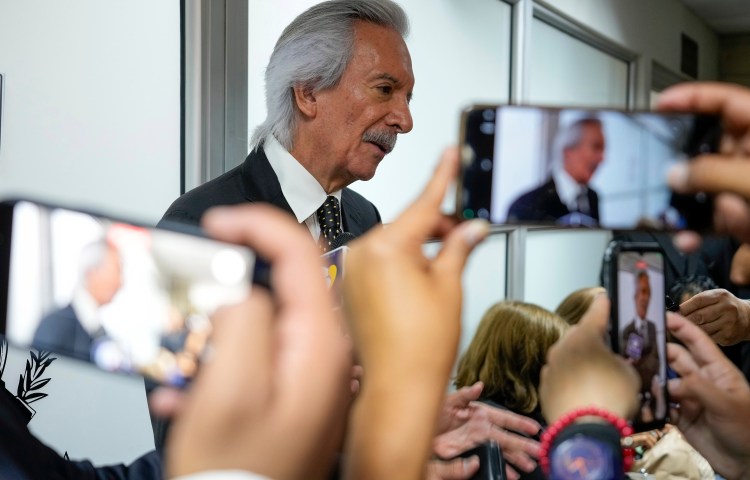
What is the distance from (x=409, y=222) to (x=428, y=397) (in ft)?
0.33

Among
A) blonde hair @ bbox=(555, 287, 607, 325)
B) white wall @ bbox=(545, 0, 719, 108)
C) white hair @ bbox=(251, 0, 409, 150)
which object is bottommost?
blonde hair @ bbox=(555, 287, 607, 325)

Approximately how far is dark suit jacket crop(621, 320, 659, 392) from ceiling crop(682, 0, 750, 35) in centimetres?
515

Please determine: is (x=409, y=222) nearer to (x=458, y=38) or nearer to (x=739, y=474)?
(x=739, y=474)

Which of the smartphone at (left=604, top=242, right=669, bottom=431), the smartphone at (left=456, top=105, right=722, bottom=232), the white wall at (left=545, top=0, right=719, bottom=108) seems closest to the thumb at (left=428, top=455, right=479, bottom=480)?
the smartphone at (left=604, top=242, right=669, bottom=431)

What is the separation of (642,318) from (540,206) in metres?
0.16

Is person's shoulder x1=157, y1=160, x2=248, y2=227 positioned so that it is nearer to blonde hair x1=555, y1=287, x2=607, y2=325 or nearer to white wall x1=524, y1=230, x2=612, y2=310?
blonde hair x1=555, y1=287, x2=607, y2=325

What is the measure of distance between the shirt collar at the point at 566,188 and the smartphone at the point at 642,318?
0.32 feet

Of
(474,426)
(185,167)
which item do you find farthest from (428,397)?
(185,167)

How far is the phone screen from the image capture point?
0.69m

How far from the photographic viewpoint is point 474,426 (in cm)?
118

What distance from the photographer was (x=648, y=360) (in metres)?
0.72

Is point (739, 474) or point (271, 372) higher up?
point (271, 372)

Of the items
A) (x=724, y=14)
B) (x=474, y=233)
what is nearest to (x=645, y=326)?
(x=474, y=233)

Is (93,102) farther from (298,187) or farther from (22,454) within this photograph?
(22,454)
